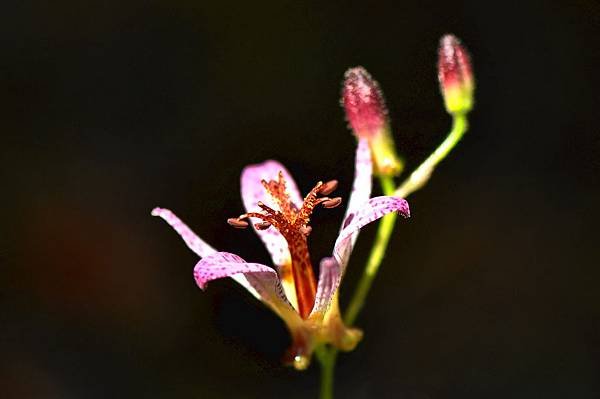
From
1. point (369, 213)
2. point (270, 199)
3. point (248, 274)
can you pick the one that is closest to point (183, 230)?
point (248, 274)

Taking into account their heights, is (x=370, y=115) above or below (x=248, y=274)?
above

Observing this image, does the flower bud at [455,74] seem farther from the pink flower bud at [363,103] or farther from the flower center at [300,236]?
the flower center at [300,236]

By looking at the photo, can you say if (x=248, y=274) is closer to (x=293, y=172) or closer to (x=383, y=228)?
(x=383, y=228)

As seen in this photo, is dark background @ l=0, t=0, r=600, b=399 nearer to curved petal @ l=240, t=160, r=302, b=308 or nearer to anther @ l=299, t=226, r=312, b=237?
curved petal @ l=240, t=160, r=302, b=308

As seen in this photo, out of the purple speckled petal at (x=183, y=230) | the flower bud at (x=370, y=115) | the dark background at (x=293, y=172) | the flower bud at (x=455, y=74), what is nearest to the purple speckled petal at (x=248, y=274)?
the purple speckled petal at (x=183, y=230)

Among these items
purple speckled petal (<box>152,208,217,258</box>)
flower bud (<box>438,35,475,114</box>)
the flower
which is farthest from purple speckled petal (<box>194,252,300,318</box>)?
flower bud (<box>438,35,475,114</box>)

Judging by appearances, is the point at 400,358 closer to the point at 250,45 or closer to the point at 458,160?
the point at 458,160
